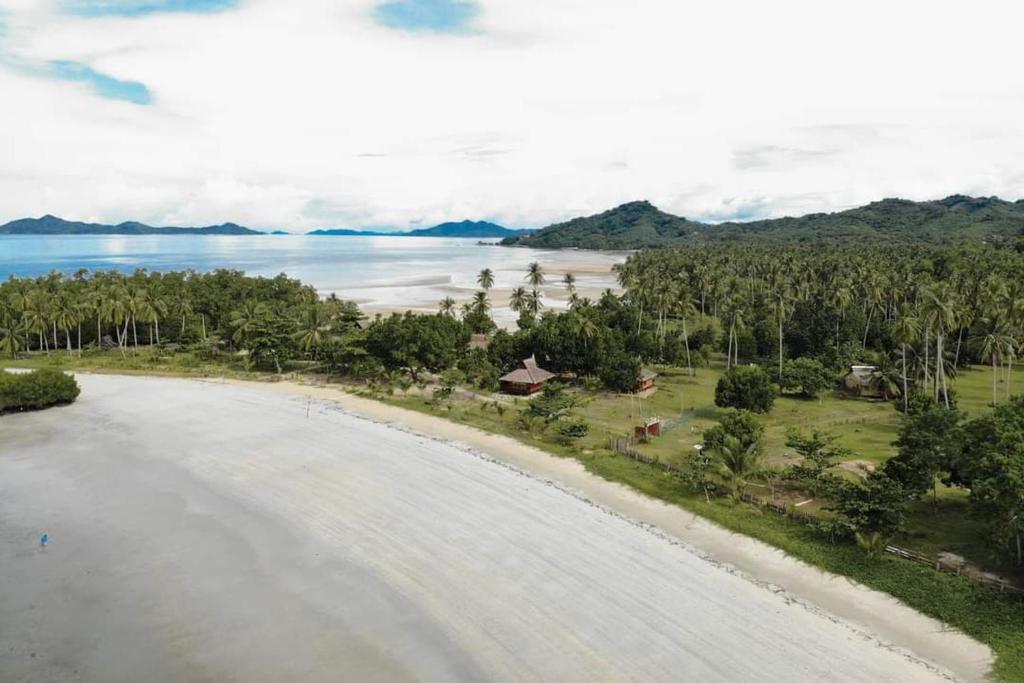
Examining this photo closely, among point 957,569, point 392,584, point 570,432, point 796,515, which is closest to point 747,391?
point 570,432

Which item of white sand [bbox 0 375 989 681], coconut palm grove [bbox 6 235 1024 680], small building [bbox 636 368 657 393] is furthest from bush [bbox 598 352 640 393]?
white sand [bbox 0 375 989 681]

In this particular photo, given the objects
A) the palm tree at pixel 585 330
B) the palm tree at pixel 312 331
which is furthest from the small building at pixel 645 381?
the palm tree at pixel 312 331

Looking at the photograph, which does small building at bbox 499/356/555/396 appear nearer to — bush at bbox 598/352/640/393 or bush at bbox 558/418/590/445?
bush at bbox 598/352/640/393

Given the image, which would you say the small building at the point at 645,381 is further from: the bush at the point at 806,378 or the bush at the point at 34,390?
the bush at the point at 34,390

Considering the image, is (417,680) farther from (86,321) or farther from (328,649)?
(86,321)

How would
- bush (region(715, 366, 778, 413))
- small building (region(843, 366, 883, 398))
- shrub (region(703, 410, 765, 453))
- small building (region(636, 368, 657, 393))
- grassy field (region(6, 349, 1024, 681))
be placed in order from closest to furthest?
grassy field (region(6, 349, 1024, 681))
shrub (region(703, 410, 765, 453))
bush (region(715, 366, 778, 413))
small building (region(843, 366, 883, 398))
small building (region(636, 368, 657, 393))

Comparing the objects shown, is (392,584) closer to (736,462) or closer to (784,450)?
(736,462)
